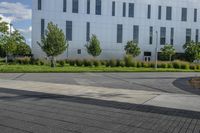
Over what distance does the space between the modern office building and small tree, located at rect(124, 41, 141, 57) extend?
395 centimetres

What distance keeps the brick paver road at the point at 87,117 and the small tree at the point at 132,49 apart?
170 feet

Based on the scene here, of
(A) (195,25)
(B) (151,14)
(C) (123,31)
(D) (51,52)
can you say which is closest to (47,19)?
(C) (123,31)

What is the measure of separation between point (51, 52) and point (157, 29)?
3699 cm

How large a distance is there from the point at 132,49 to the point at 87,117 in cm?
5488

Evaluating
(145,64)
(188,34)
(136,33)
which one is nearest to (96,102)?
(145,64)

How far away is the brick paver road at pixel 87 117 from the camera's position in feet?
22.9

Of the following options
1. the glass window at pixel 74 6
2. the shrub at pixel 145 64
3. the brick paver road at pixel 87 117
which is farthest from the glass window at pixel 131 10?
the brick paver road at pixel 87 117

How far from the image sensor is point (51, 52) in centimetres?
3759

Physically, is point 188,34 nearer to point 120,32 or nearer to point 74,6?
point 120,32

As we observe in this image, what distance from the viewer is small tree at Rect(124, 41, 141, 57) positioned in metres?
62.3

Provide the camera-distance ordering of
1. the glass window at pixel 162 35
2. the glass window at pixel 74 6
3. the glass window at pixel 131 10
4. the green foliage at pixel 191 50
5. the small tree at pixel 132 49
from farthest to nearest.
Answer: the glass window at pixel 162 35 → the glass window at pixel 131 10 → the glass window at pixel 74 6 → the small tree at pixel 132 49 → the green foliage at pixel 191 50

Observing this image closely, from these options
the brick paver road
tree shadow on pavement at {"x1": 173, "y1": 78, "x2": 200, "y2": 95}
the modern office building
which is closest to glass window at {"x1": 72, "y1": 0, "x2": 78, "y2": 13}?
the modern office building

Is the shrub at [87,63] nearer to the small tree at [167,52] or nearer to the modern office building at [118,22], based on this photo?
the modern office building at [118,22]

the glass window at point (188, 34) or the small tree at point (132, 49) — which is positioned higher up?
the glass window at point (188, 34)
